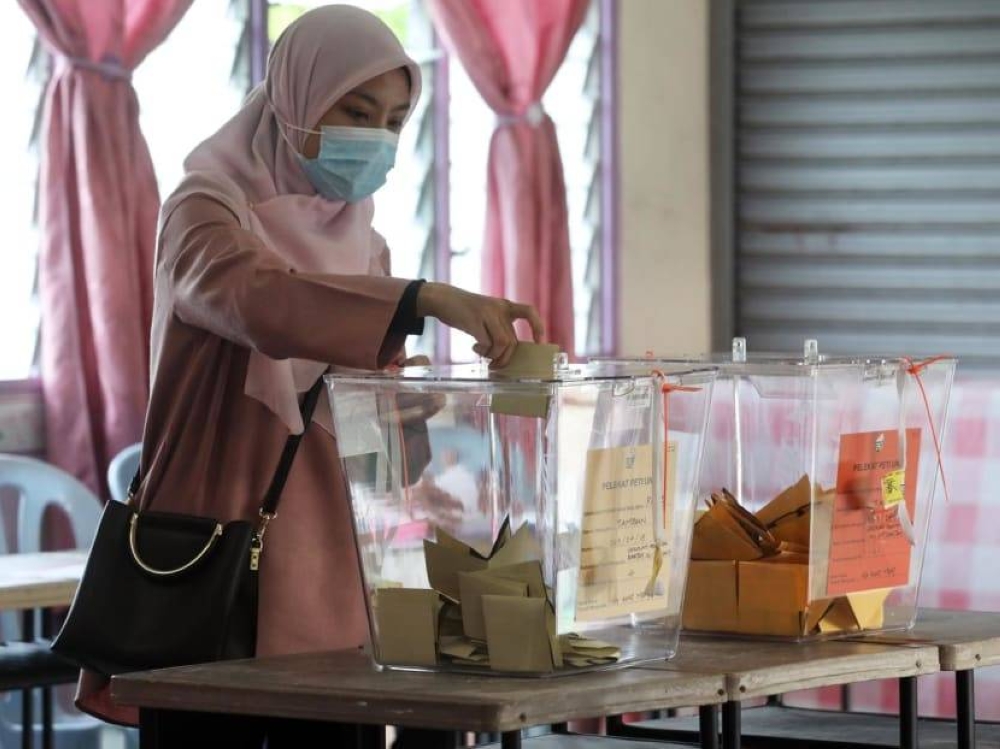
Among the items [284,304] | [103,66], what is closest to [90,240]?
[103,66]

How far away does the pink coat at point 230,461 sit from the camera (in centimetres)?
202

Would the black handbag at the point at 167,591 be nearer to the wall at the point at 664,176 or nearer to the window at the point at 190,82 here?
the window at the point at 190,82

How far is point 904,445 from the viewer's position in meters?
1.97

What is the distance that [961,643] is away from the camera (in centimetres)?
189

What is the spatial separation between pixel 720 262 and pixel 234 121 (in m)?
3.94

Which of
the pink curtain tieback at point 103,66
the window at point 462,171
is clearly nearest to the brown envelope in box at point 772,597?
the pink curtain tieback at point 103,66

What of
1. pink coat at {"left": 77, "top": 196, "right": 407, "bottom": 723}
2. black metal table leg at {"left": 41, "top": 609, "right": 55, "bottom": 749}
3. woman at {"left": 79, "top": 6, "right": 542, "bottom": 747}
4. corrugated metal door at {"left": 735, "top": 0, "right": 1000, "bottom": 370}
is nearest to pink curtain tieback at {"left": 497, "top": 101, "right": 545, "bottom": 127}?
corrugated metal door at {"left": 735, "top": 0, "right": 1000, "bottom": 370}

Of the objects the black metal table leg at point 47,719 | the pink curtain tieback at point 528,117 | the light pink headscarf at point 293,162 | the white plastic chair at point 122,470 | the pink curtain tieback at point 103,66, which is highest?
the pink curtain tieback at point 528,117

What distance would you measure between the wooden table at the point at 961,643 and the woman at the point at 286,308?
54 centimetres

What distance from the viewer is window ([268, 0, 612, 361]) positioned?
5.16 metres

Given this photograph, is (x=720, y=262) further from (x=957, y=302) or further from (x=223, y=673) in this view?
(x=223, y=673)

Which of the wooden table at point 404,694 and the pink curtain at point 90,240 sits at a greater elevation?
the pink curtain at point 90,240

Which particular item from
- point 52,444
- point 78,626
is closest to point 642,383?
point 78,626

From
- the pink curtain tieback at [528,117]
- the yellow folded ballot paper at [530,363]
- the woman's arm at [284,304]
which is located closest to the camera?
the yellow folded ballot paper at [530,363]
